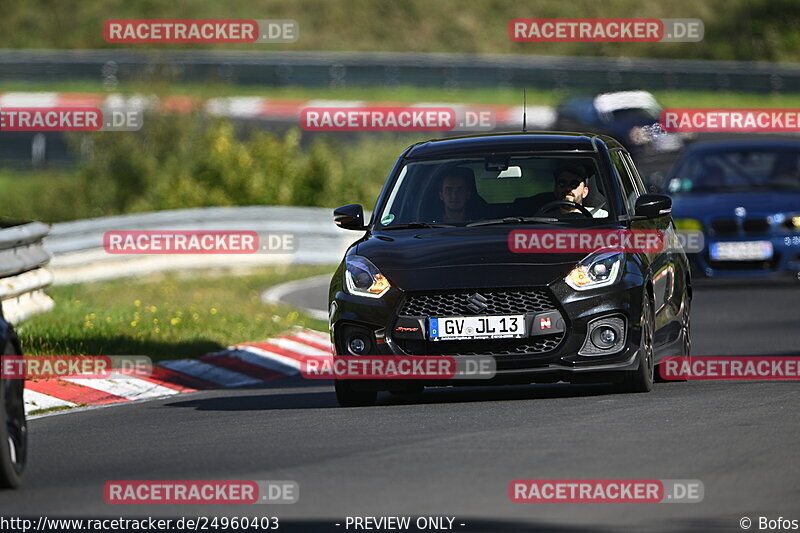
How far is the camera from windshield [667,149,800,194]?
19766 millimetres

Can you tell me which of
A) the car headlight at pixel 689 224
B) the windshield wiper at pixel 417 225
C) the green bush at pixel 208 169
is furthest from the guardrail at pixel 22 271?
the green bush at pixel 208 169

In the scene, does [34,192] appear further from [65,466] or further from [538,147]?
[65,466]

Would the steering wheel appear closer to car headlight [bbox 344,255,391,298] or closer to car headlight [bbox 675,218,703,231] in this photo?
car headlight [bbox 344,255,391,298]

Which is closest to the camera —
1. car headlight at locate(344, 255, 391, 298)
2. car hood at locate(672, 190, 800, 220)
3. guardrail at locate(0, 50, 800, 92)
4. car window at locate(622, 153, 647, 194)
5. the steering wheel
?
car headlight at locate(344, 255, 391, 298)

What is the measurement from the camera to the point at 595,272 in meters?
10.2

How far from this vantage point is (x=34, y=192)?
32.1 m

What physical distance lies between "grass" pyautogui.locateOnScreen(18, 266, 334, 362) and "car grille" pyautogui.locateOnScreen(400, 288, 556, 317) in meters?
4.10

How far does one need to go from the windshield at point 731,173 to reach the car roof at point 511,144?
8.31 m

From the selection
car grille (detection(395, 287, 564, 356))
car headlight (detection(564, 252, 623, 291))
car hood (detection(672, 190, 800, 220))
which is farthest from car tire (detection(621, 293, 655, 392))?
car hood (detection(672, 190, 800, 220))

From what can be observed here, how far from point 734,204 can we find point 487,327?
9.32 metres

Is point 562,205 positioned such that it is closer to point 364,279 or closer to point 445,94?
point 364,279

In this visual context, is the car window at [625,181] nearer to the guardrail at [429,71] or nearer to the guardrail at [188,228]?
the guardrail at [188,228]

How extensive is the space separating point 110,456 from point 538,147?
400 cm

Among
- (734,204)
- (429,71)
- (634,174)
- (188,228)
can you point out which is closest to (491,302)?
(634,174)
